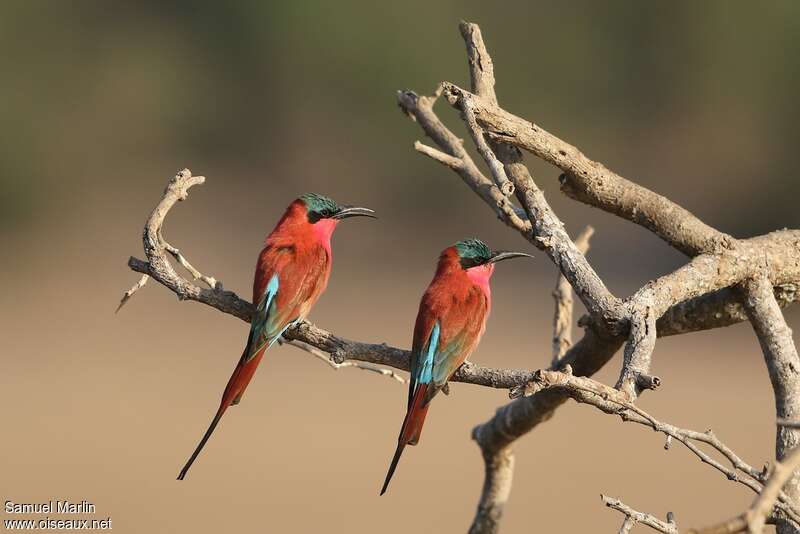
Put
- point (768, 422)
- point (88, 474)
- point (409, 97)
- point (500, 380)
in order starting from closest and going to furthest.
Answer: point (500, 380) < point (409, 97) < point (88, 474) < point (768, 422)

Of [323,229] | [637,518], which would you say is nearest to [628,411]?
[637,518]

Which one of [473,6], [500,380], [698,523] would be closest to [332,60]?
[473,6]

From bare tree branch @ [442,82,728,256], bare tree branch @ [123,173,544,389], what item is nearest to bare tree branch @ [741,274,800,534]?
bare tree branch @ [442,82,728,256]

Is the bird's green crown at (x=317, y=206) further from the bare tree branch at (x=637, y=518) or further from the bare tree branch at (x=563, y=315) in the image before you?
the bare tree branch at (x=637, y=518)

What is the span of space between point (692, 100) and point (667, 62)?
1.84ft

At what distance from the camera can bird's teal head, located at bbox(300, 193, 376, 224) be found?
3.20m

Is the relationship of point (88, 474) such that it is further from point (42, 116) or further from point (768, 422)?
point (42, 116)

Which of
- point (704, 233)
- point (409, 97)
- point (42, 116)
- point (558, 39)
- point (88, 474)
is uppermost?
point (558, 39)

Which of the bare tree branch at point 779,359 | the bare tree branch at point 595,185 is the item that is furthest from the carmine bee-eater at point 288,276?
the bare tree branch at point 779,359

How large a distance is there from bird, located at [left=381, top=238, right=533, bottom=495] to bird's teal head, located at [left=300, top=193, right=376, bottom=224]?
0.96 feet

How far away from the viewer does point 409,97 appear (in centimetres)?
329

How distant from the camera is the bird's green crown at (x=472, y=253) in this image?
10.1ft

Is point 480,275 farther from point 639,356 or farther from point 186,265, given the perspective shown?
point 639,356

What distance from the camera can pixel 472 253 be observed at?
122 inches
